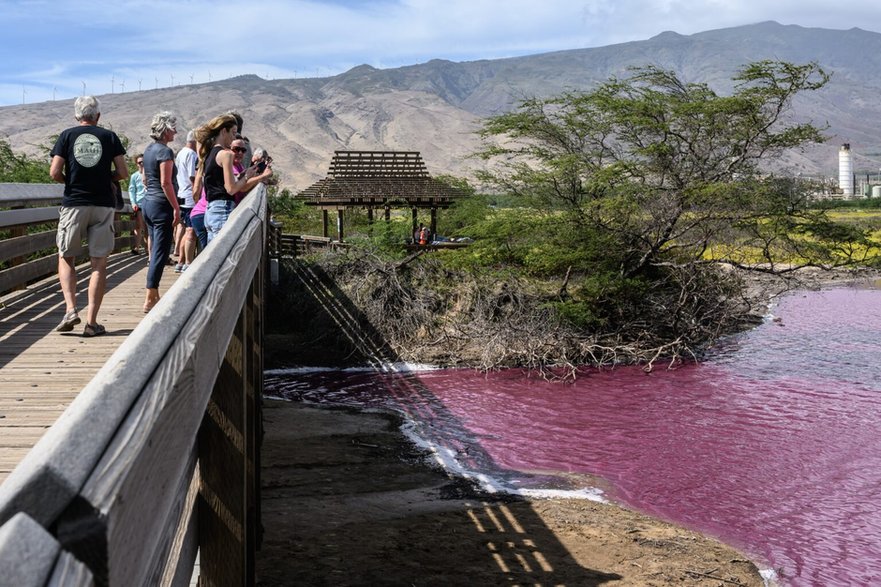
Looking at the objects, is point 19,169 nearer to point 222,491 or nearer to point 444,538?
point 444,538

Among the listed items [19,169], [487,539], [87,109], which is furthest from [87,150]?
[19,169]

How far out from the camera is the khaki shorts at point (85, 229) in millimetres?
7156

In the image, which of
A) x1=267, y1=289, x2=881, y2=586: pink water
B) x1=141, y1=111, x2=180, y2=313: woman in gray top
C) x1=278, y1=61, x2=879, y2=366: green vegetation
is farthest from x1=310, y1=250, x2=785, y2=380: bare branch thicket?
x1=141, y1=111, x2=180, y2=313: woman in gray top

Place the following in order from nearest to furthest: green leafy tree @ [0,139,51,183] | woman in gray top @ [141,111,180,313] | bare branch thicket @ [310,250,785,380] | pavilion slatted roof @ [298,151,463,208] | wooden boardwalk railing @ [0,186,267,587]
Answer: wooden boardwalk railing @ [0,186,267,587], woman in gray top @ [141,111,180,313], green leafy tree @ [0,139,51,183], bare branch thicket @ [310,250,785,380], pavilion slatted roof @ [298,151,463,208]

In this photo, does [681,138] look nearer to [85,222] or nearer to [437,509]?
[437,509]

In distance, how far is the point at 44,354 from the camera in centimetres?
662

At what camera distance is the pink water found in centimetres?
1098

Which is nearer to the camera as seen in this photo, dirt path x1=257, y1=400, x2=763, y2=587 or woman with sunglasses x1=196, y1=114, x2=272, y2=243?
woman with sunglasses x1=196, y1=114, x2=272, y2=243

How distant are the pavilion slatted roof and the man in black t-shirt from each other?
27.3m

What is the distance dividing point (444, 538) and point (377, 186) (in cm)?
2694

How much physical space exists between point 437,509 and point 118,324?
463 cm

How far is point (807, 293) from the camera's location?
1625 inches

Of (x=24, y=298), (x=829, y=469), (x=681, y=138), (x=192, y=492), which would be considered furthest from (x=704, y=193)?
(x=192, y=492)

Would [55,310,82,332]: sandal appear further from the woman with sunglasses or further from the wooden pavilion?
the wooden pavilion
